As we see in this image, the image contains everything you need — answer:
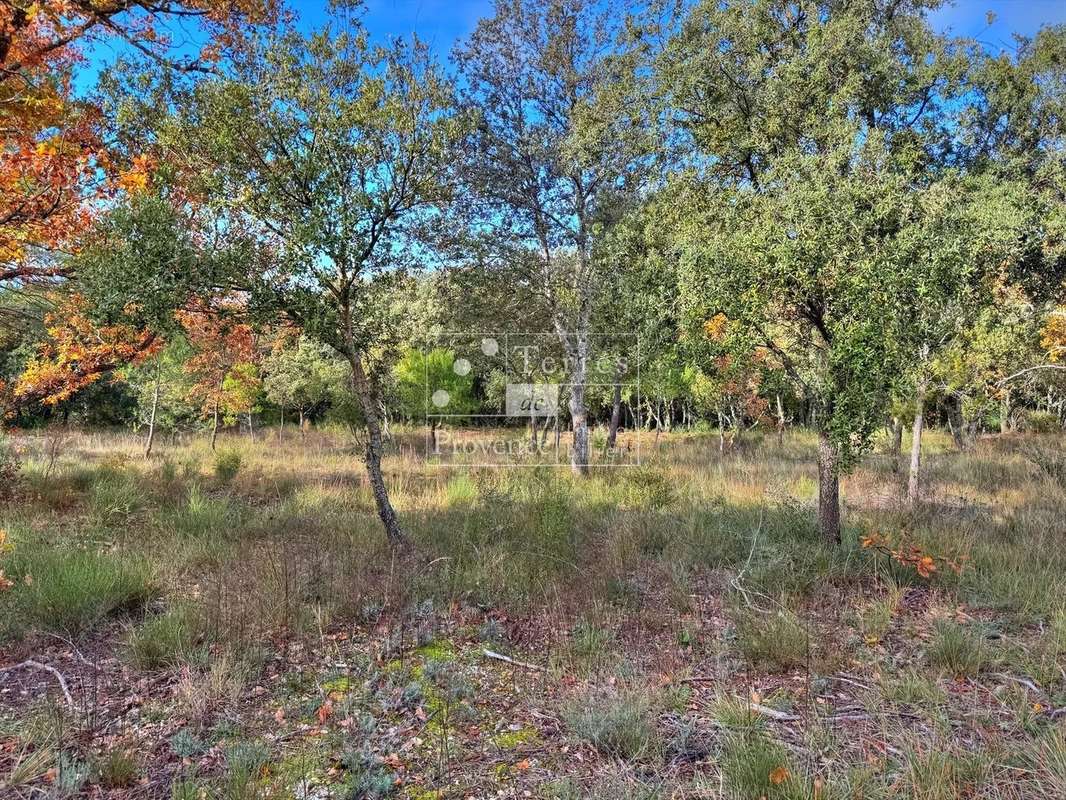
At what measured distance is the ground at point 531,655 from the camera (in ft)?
8.21

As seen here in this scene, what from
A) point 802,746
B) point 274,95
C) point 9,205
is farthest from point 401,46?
point 802,746

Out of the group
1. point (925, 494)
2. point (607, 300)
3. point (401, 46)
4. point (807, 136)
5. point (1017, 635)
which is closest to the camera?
point (1017, 635)

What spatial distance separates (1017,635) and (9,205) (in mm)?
10202

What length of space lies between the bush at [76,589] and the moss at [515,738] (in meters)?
3.50

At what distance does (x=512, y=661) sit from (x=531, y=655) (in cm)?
18

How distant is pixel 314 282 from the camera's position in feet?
18.5

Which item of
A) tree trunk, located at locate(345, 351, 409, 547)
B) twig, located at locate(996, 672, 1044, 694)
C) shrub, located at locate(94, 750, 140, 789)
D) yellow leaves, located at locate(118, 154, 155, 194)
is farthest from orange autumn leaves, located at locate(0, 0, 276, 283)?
twig, located at locate(996, 672, 1044, 694)

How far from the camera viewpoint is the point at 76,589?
4.30 metres

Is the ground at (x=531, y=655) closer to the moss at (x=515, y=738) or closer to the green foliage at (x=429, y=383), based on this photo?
the moss at (x=515, y=738)

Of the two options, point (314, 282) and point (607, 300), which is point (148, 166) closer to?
point (314, 282)

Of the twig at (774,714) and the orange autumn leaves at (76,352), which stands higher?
the orange autumn leaves at (76,352)

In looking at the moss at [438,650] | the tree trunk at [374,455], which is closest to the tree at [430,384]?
the tree trunk at [374,455]

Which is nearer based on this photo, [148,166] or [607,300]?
[148,166]

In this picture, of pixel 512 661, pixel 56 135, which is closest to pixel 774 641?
pixel 512 661
